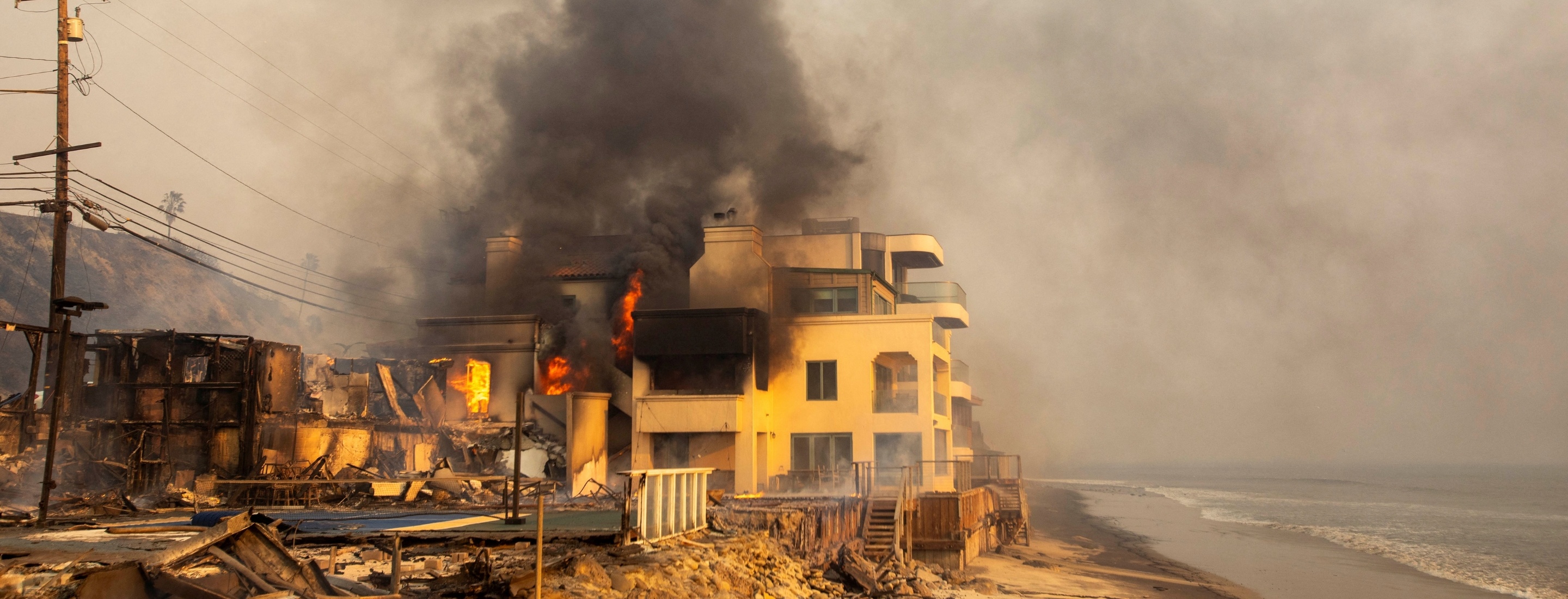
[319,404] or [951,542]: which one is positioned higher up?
[319,404]

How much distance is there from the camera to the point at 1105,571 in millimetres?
36344

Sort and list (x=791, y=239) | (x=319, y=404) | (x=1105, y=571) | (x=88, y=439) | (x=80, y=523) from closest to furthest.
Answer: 1. (x=80, y=523)
2. (x=88, y=439)
3. (x=1105, y=571)
4. (x=319, y=404)
5. (x=791, y=239)

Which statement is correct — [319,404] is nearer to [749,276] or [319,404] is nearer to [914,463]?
[749,276]

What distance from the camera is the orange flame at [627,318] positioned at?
45781 mm

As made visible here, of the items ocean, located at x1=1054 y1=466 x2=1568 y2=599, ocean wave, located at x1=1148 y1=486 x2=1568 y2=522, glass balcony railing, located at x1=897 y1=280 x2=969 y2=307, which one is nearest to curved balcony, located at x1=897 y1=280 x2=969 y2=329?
glass balcony railing, located at x1=897 y1=280 x2=969 y2=307

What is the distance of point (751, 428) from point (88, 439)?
826 inches

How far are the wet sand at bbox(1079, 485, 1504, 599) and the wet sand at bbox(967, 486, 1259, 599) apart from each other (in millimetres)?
1032

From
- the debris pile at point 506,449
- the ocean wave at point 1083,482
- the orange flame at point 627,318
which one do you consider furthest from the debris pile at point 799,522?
the ocean wave at point 1083,482

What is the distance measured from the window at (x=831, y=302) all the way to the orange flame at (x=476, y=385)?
1406 centimetres

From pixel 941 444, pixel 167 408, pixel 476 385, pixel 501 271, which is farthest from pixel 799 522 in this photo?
pixel 501 271

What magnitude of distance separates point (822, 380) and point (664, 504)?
24.1 metres

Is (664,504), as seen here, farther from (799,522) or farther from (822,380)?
(822,380)

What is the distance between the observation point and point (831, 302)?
42.9m

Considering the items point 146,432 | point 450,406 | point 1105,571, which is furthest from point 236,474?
point 1105,571
